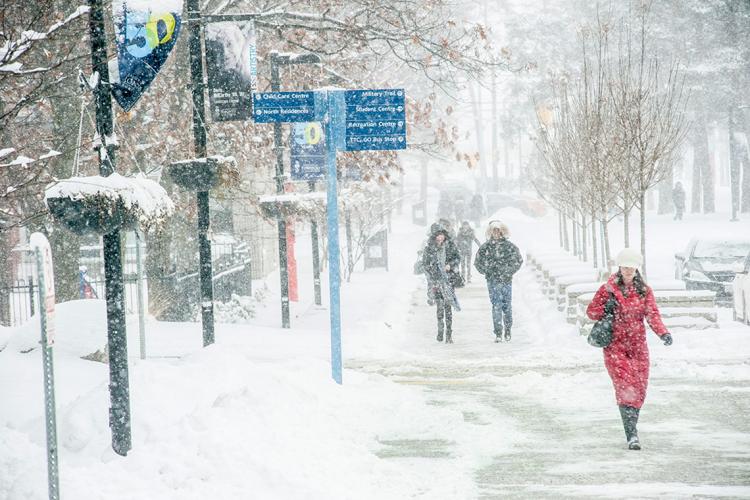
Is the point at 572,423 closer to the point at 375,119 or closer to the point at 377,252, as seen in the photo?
the point at 375,119

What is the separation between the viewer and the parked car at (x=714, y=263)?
2075 cm

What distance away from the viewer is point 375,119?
10398mm

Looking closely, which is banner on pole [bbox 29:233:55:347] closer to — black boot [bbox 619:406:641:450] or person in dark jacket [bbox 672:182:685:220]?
black boot [bbox 619:406:641:450]

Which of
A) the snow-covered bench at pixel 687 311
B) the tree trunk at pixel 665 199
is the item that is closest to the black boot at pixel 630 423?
the snow-covered bench at pixel 687 311

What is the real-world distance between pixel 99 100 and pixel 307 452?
3.05m

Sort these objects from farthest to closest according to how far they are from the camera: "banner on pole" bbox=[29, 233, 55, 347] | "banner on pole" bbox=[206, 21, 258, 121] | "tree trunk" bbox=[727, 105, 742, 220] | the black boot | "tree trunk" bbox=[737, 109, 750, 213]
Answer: "tree trunk" bbox=[737, 109, 750, 213] < "tree trunk" bbox=[727, 105, 742, 220] < "banner on pole" bbox=[206, 21, 258, 121] < the black boot < "banner on pole" bbox=[29, 233, 55, 347]

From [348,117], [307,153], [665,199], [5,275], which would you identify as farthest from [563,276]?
[665,199]

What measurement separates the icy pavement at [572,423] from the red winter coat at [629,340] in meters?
0.53

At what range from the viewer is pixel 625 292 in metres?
8.47

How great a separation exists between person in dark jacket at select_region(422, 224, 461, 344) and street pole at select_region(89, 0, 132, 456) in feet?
29.9

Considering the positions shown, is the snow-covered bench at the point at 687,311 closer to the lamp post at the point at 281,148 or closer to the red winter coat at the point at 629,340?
the lamp post at the point at 281,148

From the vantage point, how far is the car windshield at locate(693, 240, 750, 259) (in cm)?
2196

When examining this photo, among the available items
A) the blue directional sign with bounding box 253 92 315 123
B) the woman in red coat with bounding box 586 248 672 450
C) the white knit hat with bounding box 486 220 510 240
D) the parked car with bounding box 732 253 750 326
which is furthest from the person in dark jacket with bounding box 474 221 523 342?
the woman in red coat with bounding box 586 248 672 450

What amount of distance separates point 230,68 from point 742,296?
10382 millimetres
